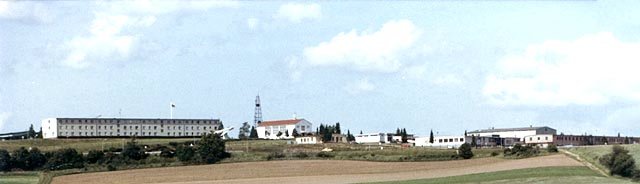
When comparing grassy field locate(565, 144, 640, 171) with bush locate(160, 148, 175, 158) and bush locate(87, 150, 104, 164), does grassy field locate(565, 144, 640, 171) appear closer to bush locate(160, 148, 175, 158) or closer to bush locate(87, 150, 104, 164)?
bush locate(160, 148, 175, 158)

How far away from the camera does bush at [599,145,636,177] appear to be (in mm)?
96488

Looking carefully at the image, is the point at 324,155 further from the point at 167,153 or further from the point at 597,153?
the point at 597,153

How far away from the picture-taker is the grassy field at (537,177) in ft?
291

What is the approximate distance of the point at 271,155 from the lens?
13362 centimetres

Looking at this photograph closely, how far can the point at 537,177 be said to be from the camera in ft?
306

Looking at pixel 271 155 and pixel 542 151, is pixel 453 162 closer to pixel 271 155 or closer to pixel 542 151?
pixel 542 151

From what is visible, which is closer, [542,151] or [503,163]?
[503,163]

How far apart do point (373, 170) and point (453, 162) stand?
13235 millimetres

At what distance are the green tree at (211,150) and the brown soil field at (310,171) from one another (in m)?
4.51

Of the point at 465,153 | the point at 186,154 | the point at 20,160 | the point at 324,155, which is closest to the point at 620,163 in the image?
the point at 465,153

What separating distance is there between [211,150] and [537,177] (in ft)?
161

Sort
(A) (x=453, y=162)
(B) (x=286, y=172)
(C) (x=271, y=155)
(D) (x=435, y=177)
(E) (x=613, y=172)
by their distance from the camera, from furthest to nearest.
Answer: (C) (x=271, y=155), (A) (x=453, y=162), (B) (x=286, y=172), (D) (x=435, y=177), (E) (x=613, y=172)

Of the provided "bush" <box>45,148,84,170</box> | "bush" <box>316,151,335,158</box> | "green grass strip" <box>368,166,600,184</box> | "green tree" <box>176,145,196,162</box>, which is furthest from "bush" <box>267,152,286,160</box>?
"green grass strip" <box>368,166,600,184</box>

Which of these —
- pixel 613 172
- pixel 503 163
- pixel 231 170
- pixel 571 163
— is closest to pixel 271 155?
pixel 231 170
